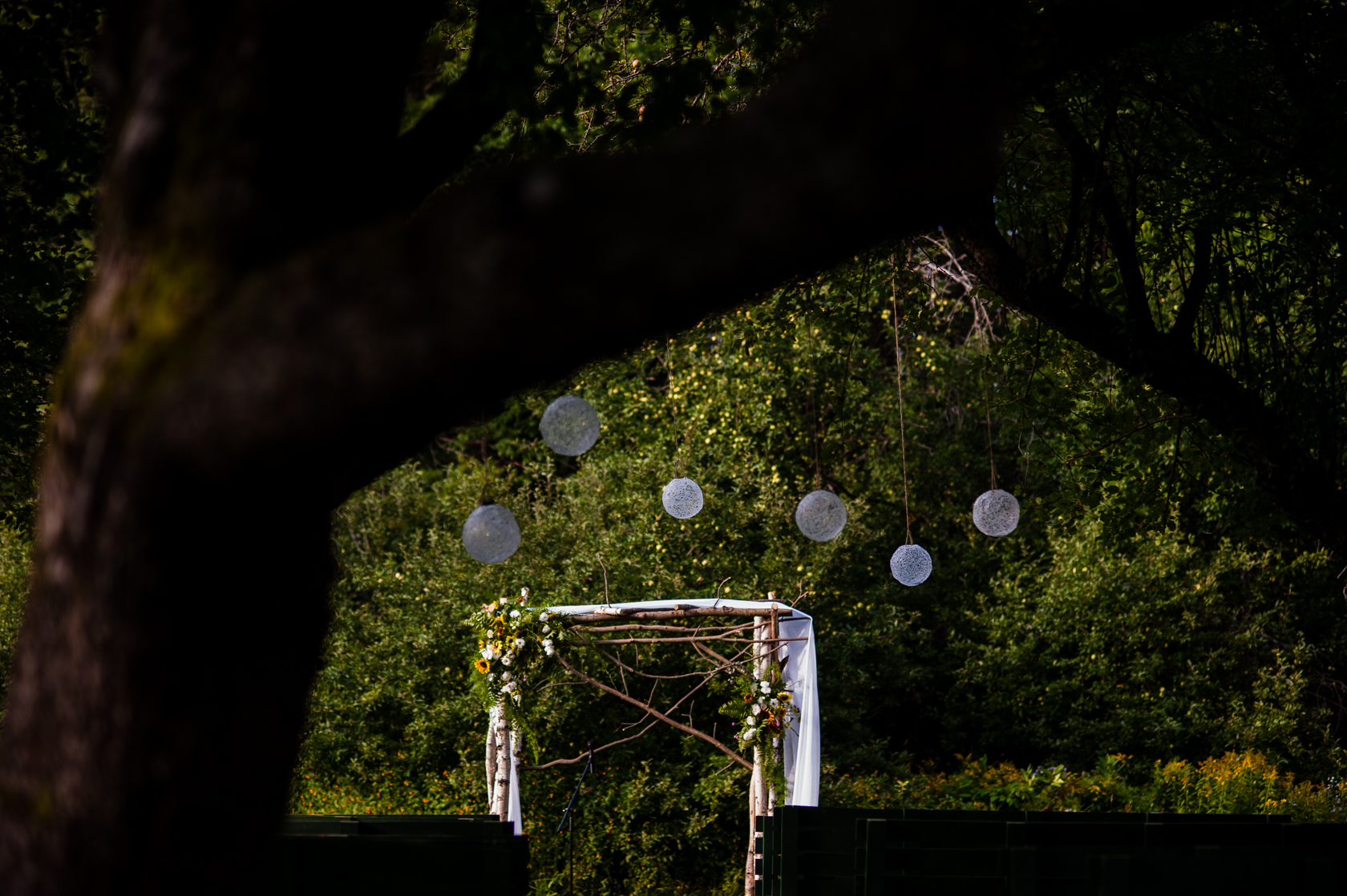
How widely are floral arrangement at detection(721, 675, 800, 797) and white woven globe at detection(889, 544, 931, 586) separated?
1.99m

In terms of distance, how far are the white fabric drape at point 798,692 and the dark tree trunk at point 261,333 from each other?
5.86 metres

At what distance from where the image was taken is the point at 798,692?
7605 millimetres

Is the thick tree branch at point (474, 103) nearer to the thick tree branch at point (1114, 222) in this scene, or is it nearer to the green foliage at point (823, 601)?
the thick tree branch at point (1114, 222)

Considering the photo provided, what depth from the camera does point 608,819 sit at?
10.1 metres

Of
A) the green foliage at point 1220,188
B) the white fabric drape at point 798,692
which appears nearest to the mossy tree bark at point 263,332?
the green foliage at point 1220,188

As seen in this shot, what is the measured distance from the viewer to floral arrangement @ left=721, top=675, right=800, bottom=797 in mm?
7469


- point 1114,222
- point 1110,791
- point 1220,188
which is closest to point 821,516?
point 1114,222

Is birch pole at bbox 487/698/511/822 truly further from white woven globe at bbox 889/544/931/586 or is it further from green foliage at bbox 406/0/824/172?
green foliage at bbox 406/0/824/172

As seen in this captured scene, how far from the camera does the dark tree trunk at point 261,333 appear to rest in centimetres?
147

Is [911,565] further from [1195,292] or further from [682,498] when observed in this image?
[1195,292]

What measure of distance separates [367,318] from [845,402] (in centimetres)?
1256

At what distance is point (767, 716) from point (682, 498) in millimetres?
2230

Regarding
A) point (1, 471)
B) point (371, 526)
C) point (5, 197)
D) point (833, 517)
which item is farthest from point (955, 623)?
point (5, 197)

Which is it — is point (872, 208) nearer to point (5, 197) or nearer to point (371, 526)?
point (5, 197)
